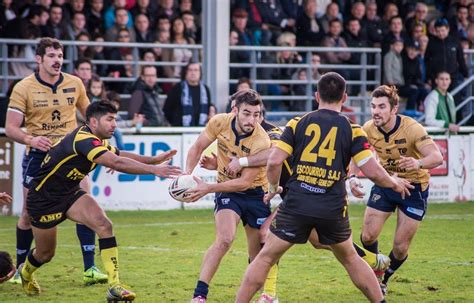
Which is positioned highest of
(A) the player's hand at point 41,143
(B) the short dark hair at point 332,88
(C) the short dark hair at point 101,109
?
(B) the short dark hair at point 332,88

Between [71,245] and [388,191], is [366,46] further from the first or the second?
[388,191]

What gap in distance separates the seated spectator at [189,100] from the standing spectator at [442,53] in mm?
5646

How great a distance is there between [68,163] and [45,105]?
172 centimetres

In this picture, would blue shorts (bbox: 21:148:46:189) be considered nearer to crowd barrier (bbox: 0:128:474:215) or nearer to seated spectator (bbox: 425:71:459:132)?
crowd barrier (bbox: 0:128:474:215)

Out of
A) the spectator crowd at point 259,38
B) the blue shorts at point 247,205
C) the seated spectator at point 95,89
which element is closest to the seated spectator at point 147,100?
the spectator crowd at point 259,38

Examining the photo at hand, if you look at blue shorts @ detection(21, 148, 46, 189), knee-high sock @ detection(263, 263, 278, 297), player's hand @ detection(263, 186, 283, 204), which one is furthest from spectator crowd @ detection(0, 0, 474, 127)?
player's hand @ detection(263, 186, 283, 204)

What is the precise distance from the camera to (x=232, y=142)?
952cm

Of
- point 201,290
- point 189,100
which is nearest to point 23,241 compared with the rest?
point 201,290

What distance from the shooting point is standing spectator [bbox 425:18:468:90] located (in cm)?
2092

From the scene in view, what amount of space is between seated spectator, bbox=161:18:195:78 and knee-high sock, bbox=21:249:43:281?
32.2ft

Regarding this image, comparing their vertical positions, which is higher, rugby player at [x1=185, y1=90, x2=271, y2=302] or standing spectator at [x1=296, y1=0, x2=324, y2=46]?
standing spectator at [x1=296, y1=0, x2=324, y2=46]

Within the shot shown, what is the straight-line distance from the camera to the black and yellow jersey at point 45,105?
1102 cm

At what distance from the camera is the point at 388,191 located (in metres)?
10.3

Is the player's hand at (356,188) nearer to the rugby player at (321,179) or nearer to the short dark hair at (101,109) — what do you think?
the rugby player at (321,179)
